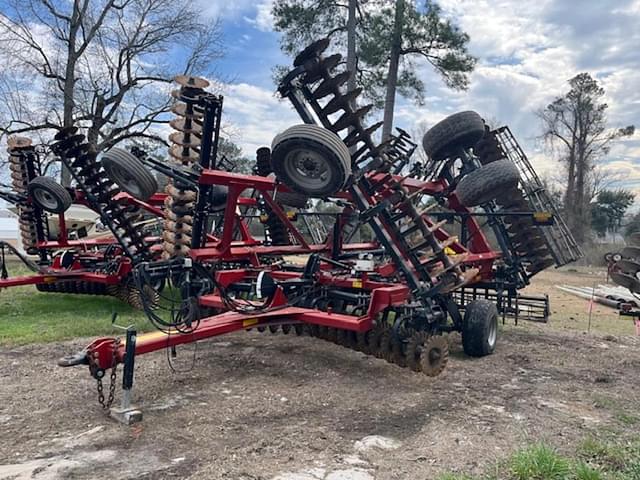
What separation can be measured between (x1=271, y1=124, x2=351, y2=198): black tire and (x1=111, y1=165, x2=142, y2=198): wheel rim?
2386mm

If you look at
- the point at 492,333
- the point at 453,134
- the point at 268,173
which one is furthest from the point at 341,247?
the point at 492,333

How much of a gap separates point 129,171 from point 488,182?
422 cm

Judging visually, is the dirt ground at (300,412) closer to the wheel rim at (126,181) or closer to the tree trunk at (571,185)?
the wheel rim at (126,181)

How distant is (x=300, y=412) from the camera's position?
471 cm

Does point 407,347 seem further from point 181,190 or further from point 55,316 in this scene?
point 55,316

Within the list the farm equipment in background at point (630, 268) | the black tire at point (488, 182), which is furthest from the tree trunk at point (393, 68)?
the farm equipment in background at point (630, 268)

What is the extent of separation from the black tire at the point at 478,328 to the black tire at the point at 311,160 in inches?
97.6

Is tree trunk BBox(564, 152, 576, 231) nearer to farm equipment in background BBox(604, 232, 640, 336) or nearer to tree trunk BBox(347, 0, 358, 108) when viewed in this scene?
tree trunk BBox(347, 0, 358, 108)

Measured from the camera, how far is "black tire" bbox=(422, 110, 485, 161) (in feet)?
23.8

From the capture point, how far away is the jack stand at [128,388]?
4.20m

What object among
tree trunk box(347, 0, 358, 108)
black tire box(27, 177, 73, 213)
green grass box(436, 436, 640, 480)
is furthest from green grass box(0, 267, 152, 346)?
tree trunk box(347, 0, 358, 108)

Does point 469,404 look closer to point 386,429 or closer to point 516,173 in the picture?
point 386,429

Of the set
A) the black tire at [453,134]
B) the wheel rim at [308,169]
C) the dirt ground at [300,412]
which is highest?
the black tire at [453,134]

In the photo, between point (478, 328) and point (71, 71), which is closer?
point (478, 328)
